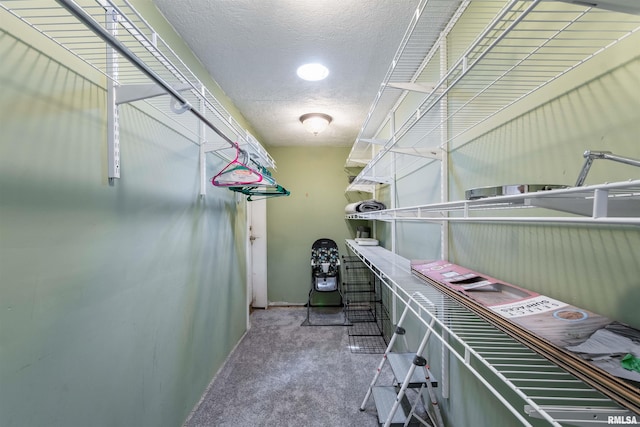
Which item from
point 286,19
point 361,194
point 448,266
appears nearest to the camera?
point 448,266

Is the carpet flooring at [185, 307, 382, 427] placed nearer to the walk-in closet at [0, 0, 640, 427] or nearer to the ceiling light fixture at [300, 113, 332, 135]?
the walk-in closet at [0, 0, 640, 427]

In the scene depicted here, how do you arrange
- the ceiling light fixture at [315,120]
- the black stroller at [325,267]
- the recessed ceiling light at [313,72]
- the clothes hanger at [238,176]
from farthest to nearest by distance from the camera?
the black stroller at [325,267] < the ceiling light fixture at [315,120] < the recessed ceiling light at [313,72] < the clothes hanger at [238,176]

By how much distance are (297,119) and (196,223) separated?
5.13 ft

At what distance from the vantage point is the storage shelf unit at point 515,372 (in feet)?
1.35

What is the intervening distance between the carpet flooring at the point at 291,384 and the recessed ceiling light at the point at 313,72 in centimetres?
232

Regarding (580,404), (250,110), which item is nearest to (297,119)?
(250,110)

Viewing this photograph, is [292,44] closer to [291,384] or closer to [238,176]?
[238,176]

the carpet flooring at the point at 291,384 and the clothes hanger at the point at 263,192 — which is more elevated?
the clothes hanger at the point at 263,192

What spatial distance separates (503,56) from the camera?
3.02 ft

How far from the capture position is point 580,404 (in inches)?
19.7

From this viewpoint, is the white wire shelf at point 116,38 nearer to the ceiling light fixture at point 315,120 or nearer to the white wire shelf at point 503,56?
the white wire shelf at point 503,56

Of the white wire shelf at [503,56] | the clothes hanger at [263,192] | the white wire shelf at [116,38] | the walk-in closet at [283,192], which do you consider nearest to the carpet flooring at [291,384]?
the walk-in closet at [283,192]

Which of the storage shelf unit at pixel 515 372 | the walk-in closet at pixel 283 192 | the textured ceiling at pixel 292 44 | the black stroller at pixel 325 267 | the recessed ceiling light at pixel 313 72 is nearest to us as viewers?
the storage shelf unit at pixel 515 372

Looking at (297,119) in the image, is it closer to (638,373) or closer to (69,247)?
(69,247)
